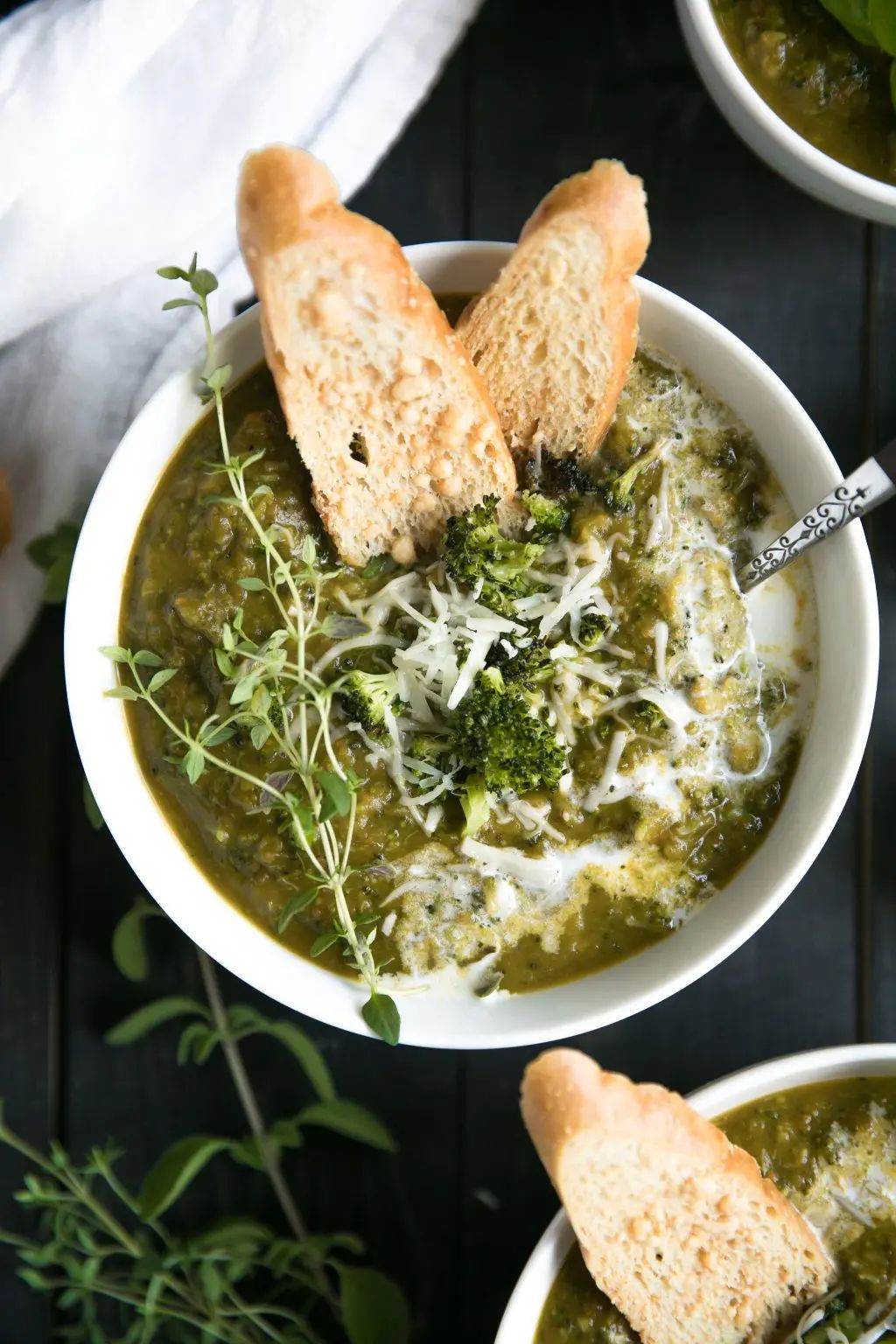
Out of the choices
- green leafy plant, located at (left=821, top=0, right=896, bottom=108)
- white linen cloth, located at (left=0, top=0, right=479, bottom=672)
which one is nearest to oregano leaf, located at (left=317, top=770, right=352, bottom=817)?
white linen cloth, located at (left=0, top=0, right=479, bottom=672)

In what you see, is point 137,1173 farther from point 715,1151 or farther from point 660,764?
point 660,764

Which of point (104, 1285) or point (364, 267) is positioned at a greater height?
point (364, 267)

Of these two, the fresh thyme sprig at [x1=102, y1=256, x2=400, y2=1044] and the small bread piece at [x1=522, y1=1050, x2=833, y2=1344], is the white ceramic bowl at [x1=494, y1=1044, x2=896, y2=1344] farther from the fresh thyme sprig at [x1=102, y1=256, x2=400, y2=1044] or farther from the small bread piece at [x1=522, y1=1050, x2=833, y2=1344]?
the fresh thyme sprig at [x1=102, y1=256, x2=400, y2=1044]

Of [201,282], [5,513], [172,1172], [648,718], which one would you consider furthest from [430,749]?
[5,513]

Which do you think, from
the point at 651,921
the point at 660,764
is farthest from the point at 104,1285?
the point at 660,764

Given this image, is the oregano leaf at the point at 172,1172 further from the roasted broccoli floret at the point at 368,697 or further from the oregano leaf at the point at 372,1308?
the roasted broccoli floret at the point at 368,697

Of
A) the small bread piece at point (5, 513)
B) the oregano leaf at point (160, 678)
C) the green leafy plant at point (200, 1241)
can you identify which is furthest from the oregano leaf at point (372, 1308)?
the small bread piece at point (5, 513)

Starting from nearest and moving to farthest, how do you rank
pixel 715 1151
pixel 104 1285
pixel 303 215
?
pixel 303 215 → pixel 715 1151 → pixel 104 1285

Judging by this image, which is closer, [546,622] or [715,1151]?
[546,622]

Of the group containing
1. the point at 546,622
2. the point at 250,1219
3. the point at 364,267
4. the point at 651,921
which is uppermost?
the point at 364,267
